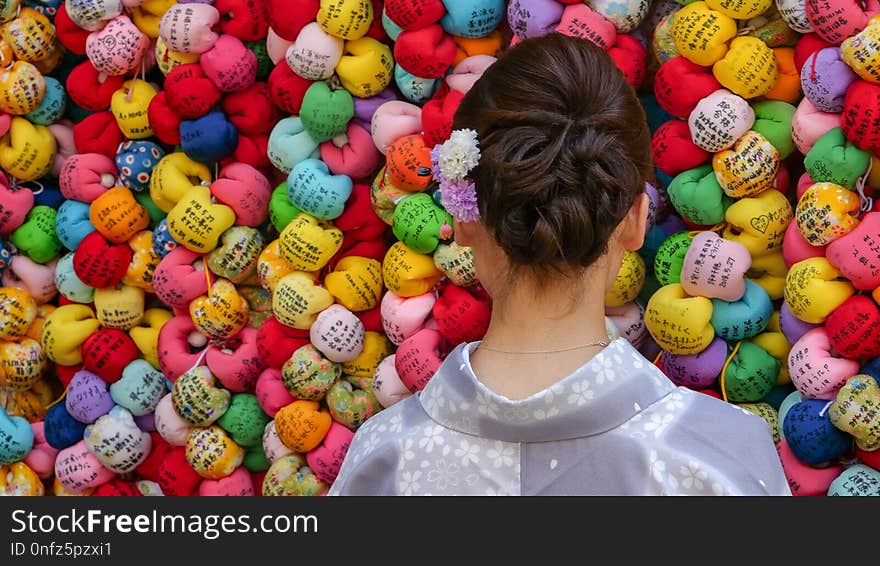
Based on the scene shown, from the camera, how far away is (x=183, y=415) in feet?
5.34

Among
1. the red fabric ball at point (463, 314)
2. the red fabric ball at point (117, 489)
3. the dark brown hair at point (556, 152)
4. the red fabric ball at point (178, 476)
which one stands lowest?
the red fabric ball at point (117, 489)

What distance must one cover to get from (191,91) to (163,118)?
6 cm

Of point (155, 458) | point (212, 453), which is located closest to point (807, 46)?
point (212, 453)

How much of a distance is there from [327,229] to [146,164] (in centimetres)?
27

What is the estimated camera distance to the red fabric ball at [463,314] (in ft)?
4.84

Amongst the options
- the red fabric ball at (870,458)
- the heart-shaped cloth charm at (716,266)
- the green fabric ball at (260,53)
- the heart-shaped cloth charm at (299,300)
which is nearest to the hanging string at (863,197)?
the heart-shaped cloth charm at (716,266)

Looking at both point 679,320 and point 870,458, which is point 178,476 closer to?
point 679,320

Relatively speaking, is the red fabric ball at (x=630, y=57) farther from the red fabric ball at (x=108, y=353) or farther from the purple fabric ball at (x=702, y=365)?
the red fabric ball at (x=108, y=353)

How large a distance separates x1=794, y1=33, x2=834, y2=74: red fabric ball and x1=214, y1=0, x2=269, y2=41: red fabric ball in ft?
2.04

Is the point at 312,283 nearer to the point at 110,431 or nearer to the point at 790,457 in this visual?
the point at 110,431

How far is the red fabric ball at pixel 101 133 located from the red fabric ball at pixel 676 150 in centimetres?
70

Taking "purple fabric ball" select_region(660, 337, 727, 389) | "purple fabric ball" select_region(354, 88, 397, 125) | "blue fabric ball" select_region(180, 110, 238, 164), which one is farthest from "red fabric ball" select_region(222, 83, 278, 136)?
"purple fabric ball" select_region(660, 337, 727, 389)

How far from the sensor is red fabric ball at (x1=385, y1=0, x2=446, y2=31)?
56.3 inches

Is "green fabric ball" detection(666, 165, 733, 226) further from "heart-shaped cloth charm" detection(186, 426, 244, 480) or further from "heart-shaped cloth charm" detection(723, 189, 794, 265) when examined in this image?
"heart-shaped cloth charm" detection(186, 426, 244, 480)
